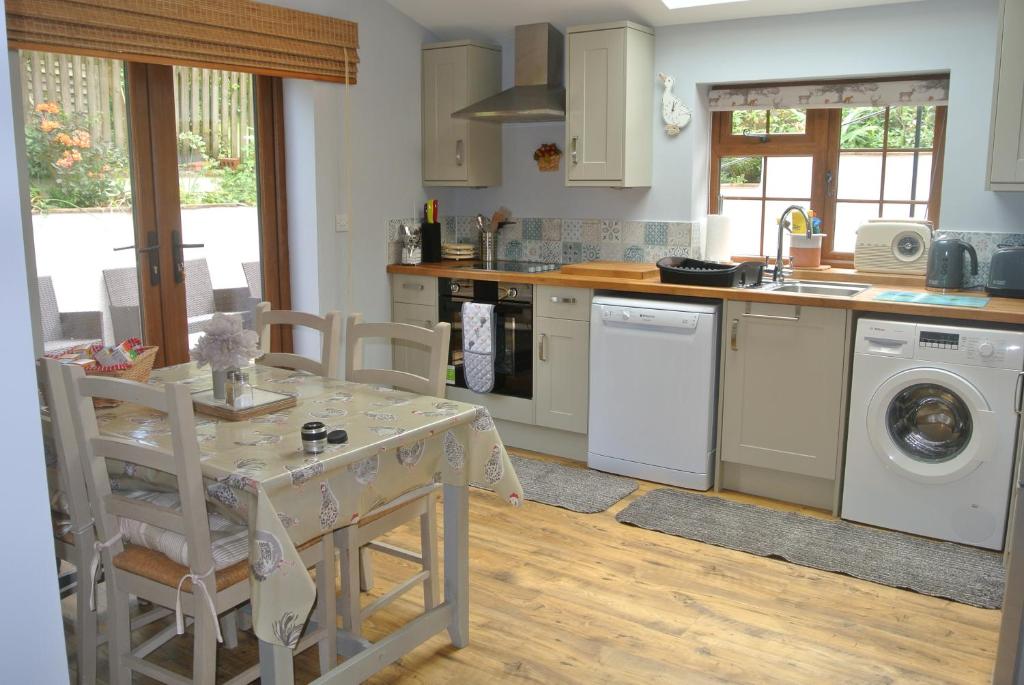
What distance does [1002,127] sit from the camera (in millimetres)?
3473

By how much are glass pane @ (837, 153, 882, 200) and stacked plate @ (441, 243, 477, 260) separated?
1.97 metres

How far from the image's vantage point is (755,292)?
3.78m

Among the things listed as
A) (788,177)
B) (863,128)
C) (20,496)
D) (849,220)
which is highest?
(863,128)

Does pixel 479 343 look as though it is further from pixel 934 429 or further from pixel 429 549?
pixel 934 429

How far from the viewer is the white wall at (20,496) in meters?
0.91

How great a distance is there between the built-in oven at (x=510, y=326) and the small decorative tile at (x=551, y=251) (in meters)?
0.61

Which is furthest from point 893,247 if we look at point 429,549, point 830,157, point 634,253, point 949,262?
point 429,549

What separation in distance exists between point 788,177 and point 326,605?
3.20 m

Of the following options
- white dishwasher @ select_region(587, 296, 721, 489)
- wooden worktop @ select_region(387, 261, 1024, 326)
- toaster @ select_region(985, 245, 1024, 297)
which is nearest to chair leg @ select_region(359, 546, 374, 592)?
white dishwasher @ select_region(587, 296, 721, 489)

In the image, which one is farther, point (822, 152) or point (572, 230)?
point (572, 230)

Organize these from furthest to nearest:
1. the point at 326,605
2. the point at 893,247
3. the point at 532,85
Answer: the point at 532,85, the point at 893,247, the point at 326,605

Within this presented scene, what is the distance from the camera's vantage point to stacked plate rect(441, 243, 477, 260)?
5.02 meters

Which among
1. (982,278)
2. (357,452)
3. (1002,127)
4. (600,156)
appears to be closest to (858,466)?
(982,278)

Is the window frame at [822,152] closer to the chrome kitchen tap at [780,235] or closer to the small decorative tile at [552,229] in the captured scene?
the chrome kitchen tap at [780,235]
